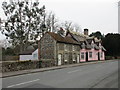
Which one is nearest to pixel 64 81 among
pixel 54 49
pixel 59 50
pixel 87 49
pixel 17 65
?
pixel 17 65

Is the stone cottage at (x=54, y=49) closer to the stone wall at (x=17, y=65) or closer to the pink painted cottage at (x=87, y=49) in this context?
the stone wall at (x=17, y=65)

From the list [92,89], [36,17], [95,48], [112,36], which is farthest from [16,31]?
[112,36]

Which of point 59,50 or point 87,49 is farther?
point 87,49

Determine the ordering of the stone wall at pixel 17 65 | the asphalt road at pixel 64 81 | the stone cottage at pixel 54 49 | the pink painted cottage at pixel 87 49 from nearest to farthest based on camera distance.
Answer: the asphalt road at pixel 64 81 → the stone wall at pixel 17 65 → the stone cottage at pixel 54 49 → the pink painted cottage at pixel 87 49

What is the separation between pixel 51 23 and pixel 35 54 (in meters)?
15.0

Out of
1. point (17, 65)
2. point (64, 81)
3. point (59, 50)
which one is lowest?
point (64, 81)

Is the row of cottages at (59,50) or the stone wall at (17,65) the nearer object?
the stone wall at (17,65)

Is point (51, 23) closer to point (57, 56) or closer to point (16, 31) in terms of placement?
point (16, 31)

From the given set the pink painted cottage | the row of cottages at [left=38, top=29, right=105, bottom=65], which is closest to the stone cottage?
the row of cottages at [left=38, top=29, right=105, bottom=65]

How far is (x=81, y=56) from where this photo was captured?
51.2 metres

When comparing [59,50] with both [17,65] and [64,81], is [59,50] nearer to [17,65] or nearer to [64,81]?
[17,65]

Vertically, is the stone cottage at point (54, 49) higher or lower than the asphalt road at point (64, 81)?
higher

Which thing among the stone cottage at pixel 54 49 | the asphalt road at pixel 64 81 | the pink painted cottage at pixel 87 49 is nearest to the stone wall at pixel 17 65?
the asphalt road at pixel 64 81

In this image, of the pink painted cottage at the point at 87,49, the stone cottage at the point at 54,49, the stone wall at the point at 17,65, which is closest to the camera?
the stone wall at the point at 17,65
